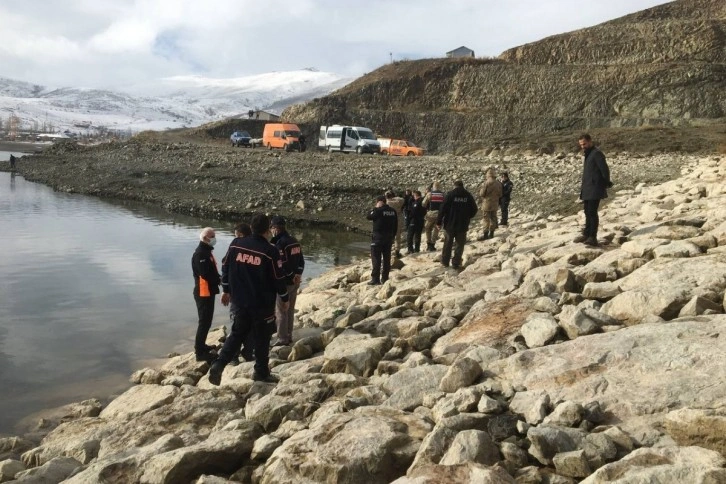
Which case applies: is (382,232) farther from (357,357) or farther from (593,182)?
(357,357)

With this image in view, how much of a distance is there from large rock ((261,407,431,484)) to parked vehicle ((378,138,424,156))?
34211mm

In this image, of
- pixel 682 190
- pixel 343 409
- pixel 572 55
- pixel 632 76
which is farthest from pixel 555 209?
pixel 572 55

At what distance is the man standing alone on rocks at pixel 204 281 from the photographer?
8391 mm

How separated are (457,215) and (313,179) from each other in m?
18.1

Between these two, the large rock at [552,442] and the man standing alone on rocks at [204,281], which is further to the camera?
the man standing alone on rocks at [204,281]

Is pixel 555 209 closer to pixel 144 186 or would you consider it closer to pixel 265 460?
pixel 265 460

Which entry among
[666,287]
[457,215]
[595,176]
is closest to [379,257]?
[457,215]

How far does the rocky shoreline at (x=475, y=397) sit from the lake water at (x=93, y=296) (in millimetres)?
1129

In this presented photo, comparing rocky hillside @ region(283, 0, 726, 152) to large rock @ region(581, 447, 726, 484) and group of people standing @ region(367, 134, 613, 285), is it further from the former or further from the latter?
large rock @ region(581, 447, 726, 484)

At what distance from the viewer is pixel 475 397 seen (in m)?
4.85

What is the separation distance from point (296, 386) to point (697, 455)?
3667 millimetres

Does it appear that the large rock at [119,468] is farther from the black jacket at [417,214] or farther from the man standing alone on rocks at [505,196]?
the man standing alone on rocks at [505,196]

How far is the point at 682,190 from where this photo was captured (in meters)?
14.6

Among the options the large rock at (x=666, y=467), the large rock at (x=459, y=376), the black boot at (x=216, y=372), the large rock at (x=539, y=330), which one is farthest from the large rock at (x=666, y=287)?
the black boot at (x=216, y=372)
